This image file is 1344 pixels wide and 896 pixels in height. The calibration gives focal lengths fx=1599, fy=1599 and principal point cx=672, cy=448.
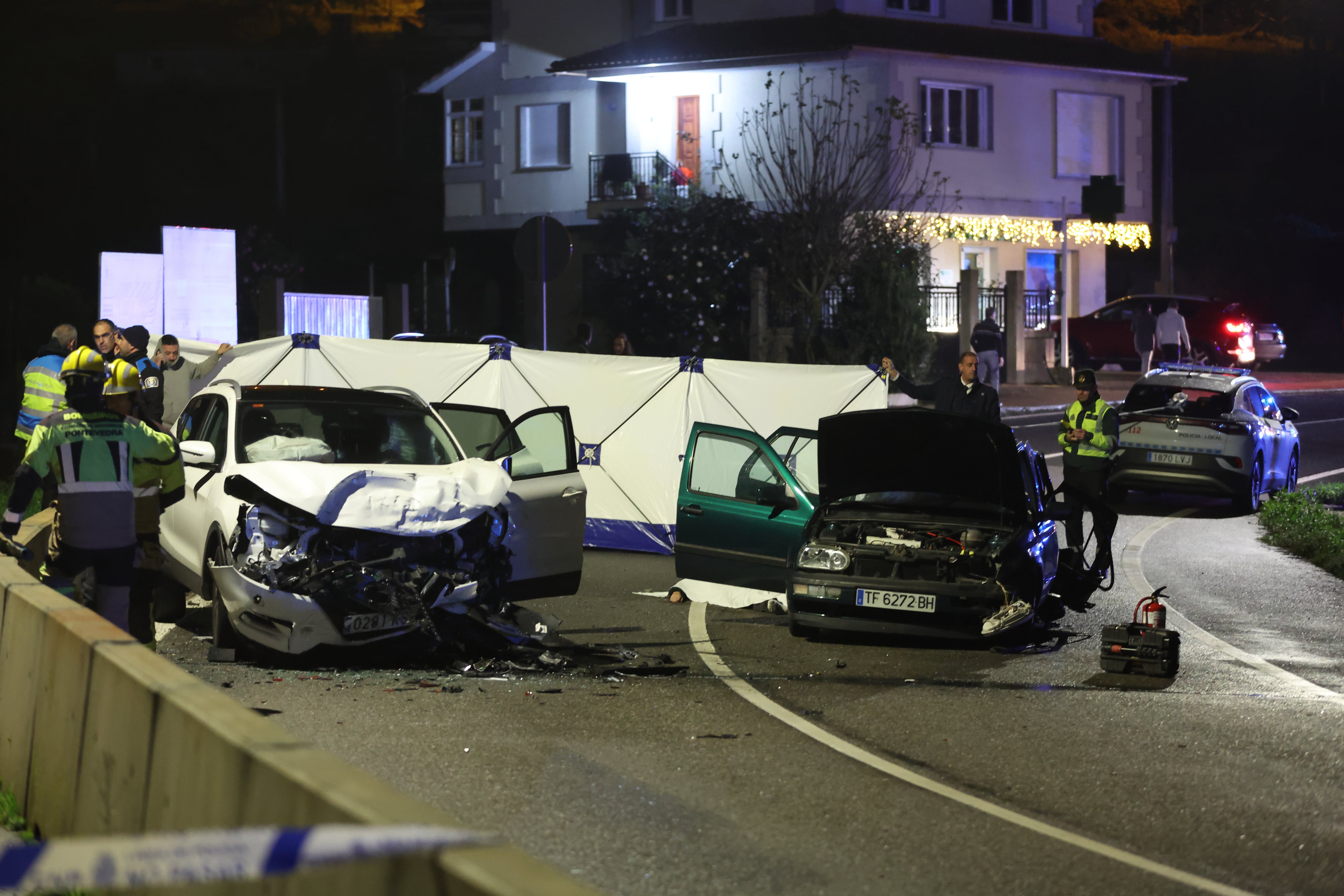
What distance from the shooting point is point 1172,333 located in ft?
105

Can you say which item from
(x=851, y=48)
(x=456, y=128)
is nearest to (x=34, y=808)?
(x=851, y=48)

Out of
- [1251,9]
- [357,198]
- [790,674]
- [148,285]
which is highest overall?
[1251,9]

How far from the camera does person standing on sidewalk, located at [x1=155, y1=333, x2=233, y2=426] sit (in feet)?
53.9

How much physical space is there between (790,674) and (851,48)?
28.6 m

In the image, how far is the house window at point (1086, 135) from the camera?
40375 mm

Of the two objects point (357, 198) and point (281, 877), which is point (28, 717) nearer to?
point (281, 877)

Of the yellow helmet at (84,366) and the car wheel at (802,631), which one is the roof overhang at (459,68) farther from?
the yellow helmet at (84,366)

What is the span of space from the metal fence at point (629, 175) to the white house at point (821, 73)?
6 centimetres

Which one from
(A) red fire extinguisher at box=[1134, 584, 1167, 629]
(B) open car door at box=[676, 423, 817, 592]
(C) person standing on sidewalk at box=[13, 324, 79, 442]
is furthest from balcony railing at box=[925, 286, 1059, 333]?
(A) red fire extinguisher at box=[1134, 584, 1167, 629]

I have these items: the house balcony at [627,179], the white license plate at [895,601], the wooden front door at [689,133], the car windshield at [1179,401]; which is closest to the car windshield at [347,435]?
the white license plate at [895,601]

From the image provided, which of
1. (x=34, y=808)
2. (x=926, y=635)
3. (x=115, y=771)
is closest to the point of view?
(x=115, y=771)

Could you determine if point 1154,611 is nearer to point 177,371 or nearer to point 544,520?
point 544,520

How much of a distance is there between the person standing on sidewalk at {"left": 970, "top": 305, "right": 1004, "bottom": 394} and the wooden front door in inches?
525

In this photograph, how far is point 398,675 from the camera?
30.0ft
